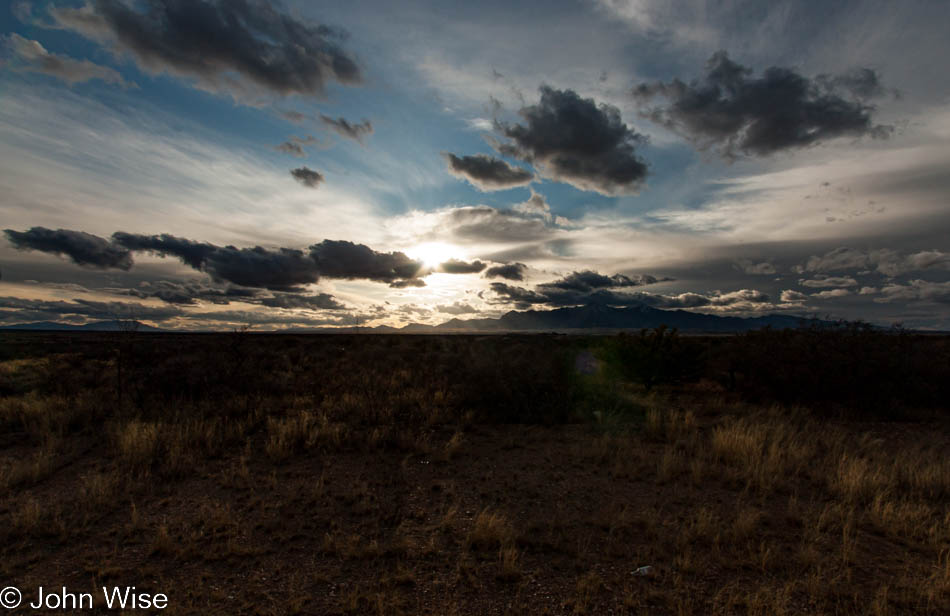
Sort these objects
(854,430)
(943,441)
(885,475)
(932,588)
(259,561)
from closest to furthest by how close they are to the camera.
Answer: (932,588) → (259,561) → (885,475) → (943,441) → (854,430)

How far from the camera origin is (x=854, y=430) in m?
11.5

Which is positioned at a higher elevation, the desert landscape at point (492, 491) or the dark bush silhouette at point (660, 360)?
the dark bush silhouette at point (660, 360)

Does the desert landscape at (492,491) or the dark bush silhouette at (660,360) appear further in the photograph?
the dark bush silhouette at (660,360)

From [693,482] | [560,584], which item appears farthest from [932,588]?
[560,584]

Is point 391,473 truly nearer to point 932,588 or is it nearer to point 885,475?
point 932,588

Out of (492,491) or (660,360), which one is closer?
(492,491)

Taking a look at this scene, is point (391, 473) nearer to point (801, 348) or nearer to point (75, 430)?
point (75, 430)

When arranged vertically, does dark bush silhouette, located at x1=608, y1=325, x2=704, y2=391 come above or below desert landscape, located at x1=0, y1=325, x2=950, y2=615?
above

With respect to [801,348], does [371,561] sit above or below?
below

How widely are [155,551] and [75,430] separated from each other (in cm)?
753

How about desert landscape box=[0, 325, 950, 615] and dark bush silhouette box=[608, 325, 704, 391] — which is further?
dark bush silhouette box=[608, 325, 704, 391]

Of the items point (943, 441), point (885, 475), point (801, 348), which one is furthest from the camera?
point (801, 348)

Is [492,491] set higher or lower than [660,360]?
lower

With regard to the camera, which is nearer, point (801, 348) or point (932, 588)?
point (932, 588)
